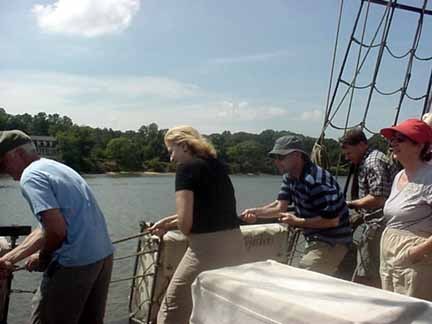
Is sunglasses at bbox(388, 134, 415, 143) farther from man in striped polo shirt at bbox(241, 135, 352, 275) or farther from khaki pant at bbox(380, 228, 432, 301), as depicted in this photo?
man in striped polo shirt at bbox(241, 135, 352, 275)

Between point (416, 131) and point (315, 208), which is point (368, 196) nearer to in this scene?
point (315, 208)

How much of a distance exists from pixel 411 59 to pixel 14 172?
625 centimetres

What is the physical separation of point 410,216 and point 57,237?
Result: 1.58 metres

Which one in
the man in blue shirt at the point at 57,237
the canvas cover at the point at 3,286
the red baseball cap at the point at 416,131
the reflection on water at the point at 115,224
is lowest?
the reflection on water at the point at 115,224

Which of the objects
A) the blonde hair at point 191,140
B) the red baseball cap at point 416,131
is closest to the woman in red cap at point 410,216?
the red baseball cap at point 416,131

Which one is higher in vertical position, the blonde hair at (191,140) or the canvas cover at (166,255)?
the blonde hair at (191,140)

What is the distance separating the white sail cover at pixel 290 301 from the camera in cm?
133

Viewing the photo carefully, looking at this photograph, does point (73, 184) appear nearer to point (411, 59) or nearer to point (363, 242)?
point (363, 242)

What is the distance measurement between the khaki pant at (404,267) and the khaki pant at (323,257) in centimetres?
54

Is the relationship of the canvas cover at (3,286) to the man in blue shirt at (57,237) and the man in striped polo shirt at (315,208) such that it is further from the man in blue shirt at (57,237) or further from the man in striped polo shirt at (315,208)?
the man in striped polo shirt at (315,208)

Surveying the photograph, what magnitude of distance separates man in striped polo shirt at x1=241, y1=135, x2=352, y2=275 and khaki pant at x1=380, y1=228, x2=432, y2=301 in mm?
503

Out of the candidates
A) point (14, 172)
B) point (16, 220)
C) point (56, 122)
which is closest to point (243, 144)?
point (16, 220)

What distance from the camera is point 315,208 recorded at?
10.3 ft

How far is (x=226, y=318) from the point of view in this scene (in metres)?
1.54
